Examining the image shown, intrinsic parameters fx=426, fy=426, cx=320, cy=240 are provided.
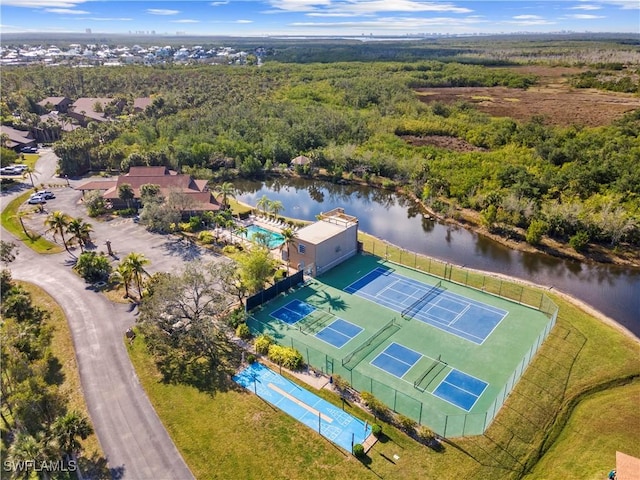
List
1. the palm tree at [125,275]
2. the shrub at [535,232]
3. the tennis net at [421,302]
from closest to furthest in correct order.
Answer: the palm tree at [125,275], the tennis net at [421,302], the shrub at [535,232]

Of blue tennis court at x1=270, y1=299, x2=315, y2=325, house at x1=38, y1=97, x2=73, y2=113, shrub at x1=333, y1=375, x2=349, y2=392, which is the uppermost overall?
house at x1=38, y1=97, x2=73, y2=113

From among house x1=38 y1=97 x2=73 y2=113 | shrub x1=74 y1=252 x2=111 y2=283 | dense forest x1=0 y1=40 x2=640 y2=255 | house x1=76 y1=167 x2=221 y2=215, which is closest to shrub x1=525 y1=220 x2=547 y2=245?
dense forest x1=0 y1=40 x2=640 y2=255

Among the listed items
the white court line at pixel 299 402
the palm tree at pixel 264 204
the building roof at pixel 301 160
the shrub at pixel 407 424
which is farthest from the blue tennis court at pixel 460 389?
the building roof at pixel 301 160

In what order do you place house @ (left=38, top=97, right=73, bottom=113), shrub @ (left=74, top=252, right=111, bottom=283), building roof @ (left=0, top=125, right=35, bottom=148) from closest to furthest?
shrub @ (left=74, top=252, right=111, bottom=283), building roof @ (left=0, top=125, right=35, bottom=148), house @ (left=38, top=97, right=73, bottom=113)

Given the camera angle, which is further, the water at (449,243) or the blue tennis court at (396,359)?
the water at (449,243)

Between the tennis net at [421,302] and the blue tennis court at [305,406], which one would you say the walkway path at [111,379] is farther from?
the tennis net at [421,302]

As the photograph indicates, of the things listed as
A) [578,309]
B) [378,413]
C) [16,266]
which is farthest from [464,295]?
[16,266]

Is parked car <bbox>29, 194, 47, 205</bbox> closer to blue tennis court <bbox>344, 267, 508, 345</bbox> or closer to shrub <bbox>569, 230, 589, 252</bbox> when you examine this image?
blue tennis court <bbox>344, 267, 508, 345</bbox>
